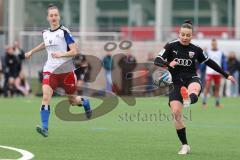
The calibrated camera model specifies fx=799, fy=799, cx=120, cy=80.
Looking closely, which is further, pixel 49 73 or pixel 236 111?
pixel 236 111

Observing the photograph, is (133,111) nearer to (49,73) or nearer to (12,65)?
(49,73)

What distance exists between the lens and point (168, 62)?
11672mm

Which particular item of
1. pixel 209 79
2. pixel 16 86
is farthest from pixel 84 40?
pixel 209 79

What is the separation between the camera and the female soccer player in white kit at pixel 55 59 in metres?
13.3

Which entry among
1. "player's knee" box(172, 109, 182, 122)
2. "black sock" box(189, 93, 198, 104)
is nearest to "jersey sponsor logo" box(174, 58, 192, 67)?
"black sock" box(189, 93, 198, 104)

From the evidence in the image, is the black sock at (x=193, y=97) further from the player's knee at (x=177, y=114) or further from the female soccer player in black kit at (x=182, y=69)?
the player's knee at (x=177, y=114)

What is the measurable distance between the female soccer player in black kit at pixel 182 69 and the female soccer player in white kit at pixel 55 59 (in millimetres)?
2265

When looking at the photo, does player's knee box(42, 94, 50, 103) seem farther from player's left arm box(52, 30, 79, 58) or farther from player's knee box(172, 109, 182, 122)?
player's knee box(172, 109, 182, 122)

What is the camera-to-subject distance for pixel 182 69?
11.7 metres

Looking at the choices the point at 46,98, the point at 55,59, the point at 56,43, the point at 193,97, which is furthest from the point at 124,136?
the point at 193,97

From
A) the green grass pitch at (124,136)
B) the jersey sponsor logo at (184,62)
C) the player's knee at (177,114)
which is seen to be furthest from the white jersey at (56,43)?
the player's knee at (177,114)

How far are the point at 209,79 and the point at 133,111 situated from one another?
13.5 ft

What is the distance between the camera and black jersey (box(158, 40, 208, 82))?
11.7 m

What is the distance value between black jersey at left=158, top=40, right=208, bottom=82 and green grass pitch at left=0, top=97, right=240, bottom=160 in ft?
3.82
